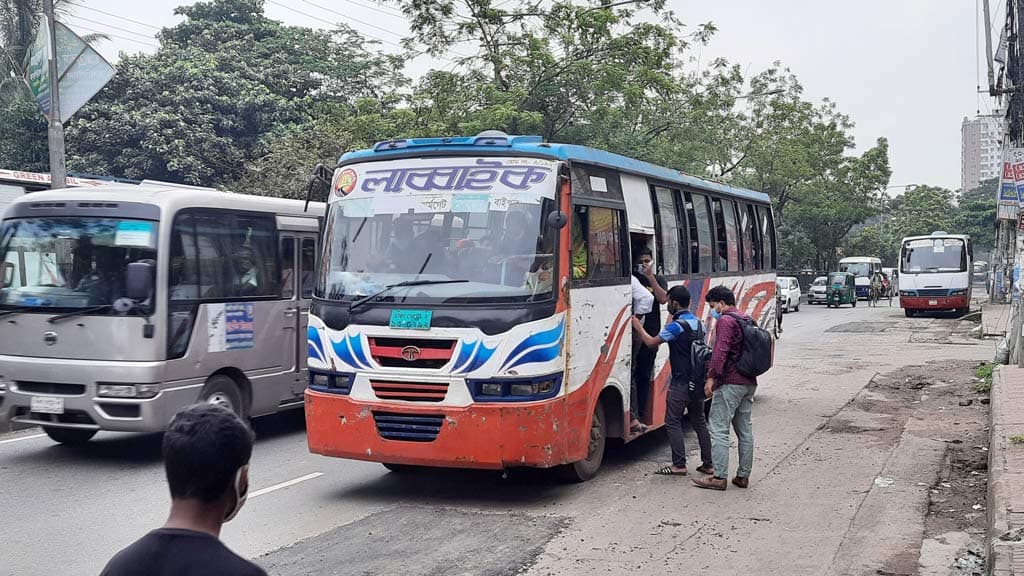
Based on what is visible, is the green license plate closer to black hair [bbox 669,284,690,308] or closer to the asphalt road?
the asphalt road

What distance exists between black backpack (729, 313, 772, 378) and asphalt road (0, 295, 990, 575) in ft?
3.49

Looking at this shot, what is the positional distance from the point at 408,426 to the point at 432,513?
67 centimetres

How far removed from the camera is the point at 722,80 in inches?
1511

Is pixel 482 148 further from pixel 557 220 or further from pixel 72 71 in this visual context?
pixel 72 71

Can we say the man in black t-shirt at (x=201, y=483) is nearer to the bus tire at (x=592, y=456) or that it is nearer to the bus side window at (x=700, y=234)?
the bus tire at (x=592, y=456)

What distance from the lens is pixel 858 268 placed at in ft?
176

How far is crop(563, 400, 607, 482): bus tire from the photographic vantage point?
8.10 meters

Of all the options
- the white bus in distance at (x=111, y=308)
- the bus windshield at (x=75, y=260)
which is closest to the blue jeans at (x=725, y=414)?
the white bus in distance at (x=111, y=308)

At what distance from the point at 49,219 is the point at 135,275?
133 centimetres

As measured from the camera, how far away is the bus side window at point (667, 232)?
32.7 feet

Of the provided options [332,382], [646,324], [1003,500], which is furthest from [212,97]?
[1003,500]

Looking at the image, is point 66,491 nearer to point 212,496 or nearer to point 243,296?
point 243,296

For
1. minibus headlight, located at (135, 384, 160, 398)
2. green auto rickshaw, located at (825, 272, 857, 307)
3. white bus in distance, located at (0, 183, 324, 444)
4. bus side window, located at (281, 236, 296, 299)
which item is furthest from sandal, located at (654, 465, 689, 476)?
green auto rickshaw, located at (825, 272, 857, 307)

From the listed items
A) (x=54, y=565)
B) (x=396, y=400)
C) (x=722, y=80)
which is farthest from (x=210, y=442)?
(x=722, y=80)
